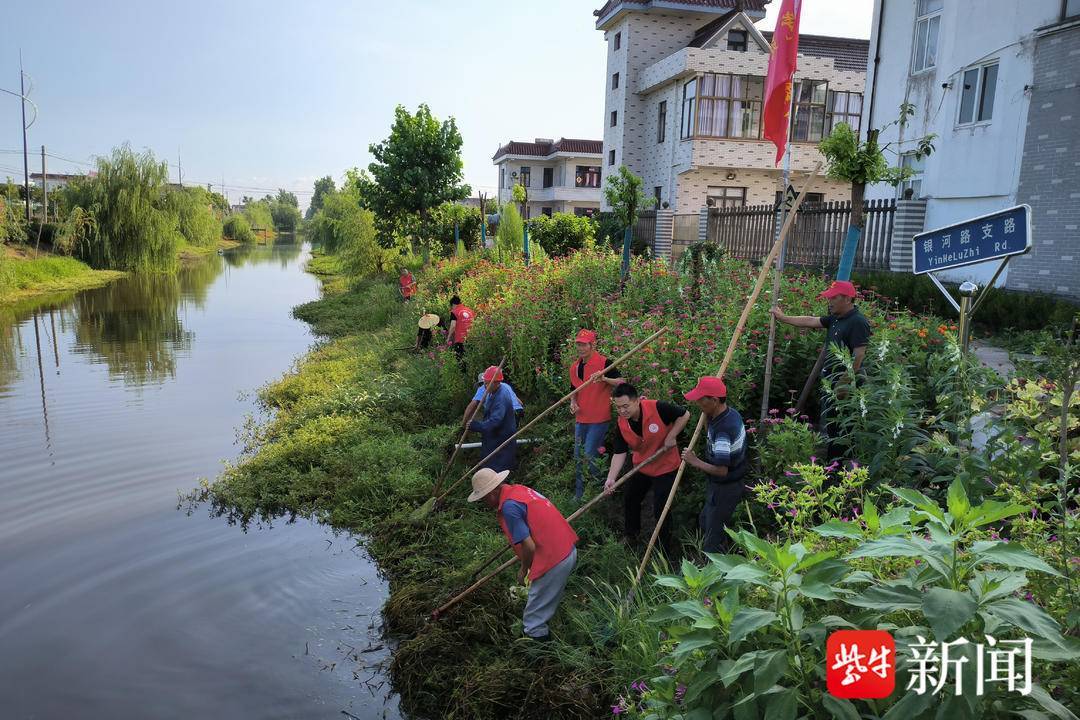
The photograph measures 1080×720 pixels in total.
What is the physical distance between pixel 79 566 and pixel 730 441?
20.3 feet

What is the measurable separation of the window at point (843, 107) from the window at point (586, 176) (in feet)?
68.6

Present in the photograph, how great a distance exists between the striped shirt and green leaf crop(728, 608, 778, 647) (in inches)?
98.8

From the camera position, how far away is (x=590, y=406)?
6.89m

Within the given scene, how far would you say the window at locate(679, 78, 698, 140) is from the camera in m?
26.2

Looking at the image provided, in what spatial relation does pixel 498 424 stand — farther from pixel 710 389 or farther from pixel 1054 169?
pixel 1054 169

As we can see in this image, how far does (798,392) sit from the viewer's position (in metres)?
7.09

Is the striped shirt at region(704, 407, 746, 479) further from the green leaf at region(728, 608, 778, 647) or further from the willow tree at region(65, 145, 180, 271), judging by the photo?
the willow tree at region(65, 145, 180, 271)

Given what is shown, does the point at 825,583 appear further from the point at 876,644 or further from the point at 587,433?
the point at 587,433

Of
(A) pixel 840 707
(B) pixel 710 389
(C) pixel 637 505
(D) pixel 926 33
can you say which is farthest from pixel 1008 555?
(D) pixel 926 33

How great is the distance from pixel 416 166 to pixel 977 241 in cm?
2206

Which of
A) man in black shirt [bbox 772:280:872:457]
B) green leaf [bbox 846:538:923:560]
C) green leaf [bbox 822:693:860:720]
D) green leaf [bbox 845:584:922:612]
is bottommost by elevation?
green leaf [bbox 822:693:860:720]

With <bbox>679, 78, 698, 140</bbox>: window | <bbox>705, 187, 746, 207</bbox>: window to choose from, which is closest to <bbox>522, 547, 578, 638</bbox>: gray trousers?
<bbox>679, 78, 698, 140</bbox>: window

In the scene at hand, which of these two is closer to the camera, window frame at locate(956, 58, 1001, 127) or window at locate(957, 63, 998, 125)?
window frame at locate(956, 58, 1001, 127)

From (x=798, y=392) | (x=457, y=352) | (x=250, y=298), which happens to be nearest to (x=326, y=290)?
(x=250, y=298)
